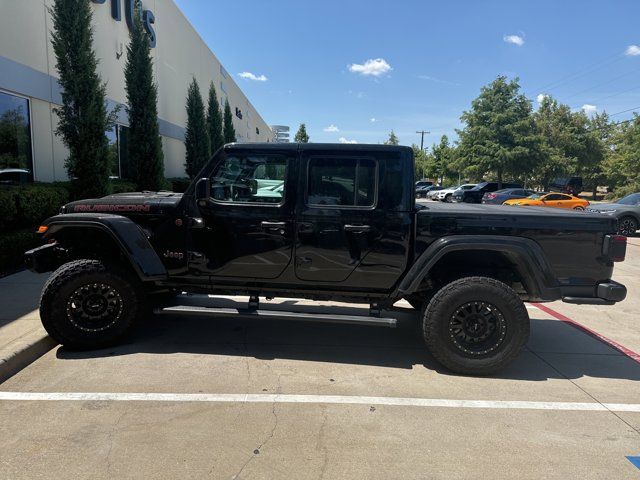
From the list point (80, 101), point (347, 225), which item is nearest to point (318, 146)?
point (347, 225)

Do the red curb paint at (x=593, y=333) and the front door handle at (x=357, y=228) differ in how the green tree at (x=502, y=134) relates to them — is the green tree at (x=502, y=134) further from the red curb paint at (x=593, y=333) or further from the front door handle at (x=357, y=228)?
the front door handle at (x=357, y=228)

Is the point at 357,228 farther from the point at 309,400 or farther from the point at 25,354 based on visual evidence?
the point at 25,354

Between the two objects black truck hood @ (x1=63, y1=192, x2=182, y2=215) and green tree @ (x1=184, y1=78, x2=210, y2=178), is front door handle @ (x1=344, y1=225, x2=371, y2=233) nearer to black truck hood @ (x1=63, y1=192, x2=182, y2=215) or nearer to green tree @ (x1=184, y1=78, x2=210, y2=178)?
black truck hood @ (x1=63, y1=192, x2=182, y2=215)

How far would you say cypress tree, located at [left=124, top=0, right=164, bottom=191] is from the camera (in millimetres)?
13227

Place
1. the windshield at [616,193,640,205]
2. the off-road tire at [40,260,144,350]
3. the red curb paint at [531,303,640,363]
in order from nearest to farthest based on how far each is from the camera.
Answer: the off-road tire at [40,260,144,350] → the red curb paint at [531,303,640,363] → the windshield at [616,193,640,205]

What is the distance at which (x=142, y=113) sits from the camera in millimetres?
13445

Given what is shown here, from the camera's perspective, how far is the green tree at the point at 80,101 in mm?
9188

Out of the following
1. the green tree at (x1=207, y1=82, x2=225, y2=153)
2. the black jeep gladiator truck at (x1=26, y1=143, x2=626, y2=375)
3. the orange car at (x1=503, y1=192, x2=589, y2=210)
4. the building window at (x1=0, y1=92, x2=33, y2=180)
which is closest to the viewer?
the black jeep gladiator truck at (x1=26, y1=143, x2=626, y2=375)

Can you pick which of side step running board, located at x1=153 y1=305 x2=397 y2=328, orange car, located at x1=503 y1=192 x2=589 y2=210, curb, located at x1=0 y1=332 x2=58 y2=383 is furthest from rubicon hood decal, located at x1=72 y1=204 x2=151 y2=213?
orange car, located at x1=503 y1=192 x2=589 y2=210

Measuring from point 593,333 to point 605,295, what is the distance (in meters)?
1.72

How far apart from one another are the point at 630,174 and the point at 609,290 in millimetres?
37347

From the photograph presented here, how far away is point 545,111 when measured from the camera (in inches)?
1721

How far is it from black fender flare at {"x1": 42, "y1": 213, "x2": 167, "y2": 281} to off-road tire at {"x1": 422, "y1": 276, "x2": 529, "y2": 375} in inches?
100

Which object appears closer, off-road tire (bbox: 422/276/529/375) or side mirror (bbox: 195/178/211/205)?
off-road tire (bbox: 422/276/529/375)
